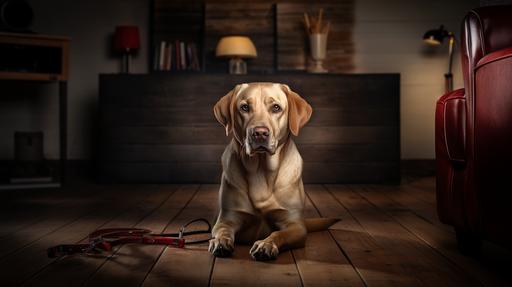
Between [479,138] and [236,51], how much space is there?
3379mm

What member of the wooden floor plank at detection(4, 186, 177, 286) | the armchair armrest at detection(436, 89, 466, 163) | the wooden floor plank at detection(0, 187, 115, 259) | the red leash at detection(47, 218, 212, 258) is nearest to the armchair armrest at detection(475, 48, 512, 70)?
the armchair armrest at detection(436, 89, 466, 163)

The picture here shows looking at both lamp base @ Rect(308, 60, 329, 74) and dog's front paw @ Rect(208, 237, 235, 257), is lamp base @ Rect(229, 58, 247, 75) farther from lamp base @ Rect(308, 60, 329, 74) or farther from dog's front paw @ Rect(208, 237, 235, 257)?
dog's front paw @ Rect(208, 237, 235, 257)

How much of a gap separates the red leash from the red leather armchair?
0.95m

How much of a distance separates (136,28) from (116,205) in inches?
92.6

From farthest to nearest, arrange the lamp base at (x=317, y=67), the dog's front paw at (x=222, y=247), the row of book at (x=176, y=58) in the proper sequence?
the row of book at (x=176, y=58), the lamp base at (x=317, y=67), the dog's front paw at (x=222, y=247)

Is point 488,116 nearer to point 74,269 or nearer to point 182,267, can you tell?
point 182,267

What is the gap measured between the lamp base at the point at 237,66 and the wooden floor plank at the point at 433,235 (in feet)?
5.59

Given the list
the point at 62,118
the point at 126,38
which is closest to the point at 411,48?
the point at 126,38

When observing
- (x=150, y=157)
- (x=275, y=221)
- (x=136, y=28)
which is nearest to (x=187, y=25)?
(x=136, y=28)

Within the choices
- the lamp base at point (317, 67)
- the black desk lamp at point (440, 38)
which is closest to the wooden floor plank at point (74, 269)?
the lamp base at point (317, 67)

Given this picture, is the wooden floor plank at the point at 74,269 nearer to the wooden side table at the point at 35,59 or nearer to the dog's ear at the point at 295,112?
the dog's ear at the point at 295,112

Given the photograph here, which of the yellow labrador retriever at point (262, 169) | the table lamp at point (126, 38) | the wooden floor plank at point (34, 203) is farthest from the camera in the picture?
the table lamp at point (126, 38)

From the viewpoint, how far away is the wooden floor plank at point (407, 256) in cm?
156

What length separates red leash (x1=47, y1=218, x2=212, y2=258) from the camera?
1.85 metres
